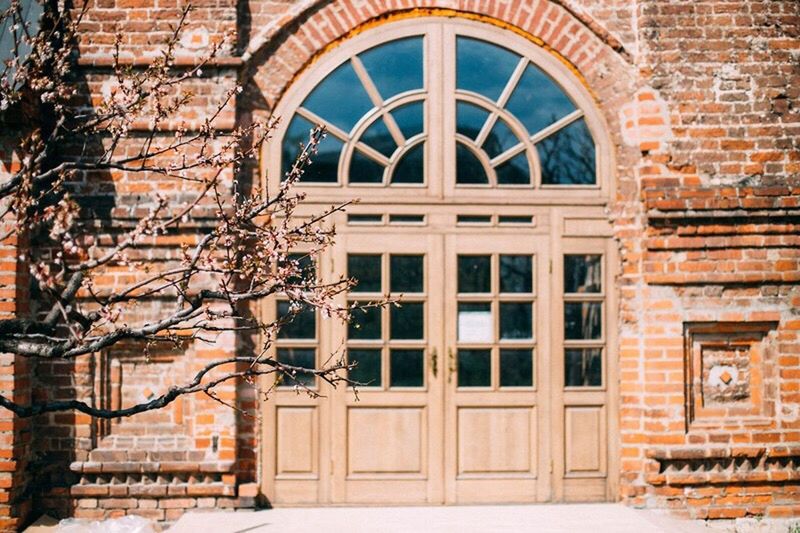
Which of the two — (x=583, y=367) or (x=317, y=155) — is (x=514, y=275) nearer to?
(x=583, y=367)

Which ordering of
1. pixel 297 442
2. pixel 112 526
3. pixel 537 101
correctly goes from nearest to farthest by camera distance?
pixel 112 526 < pixel 297 442 < pixel 537 101

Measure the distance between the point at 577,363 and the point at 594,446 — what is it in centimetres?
66

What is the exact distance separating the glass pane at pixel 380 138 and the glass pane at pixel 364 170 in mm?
110

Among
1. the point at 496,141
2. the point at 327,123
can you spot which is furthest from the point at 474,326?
the point at 327,123

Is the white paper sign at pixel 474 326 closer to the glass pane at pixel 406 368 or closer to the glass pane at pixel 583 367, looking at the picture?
the glass pane at pixel 406 368

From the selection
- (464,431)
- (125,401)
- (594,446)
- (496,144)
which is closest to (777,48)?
(496,144)

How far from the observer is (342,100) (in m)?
6.32

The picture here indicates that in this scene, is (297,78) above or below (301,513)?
above

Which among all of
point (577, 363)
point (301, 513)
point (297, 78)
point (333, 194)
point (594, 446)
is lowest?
point (301, 513)

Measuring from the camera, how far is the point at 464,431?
6.24 m

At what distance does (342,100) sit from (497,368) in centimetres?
242

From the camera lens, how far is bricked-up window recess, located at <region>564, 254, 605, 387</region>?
249 inches

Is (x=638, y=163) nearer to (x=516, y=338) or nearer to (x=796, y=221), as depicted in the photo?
(x=796, y=221)

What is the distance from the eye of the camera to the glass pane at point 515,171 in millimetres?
6383
